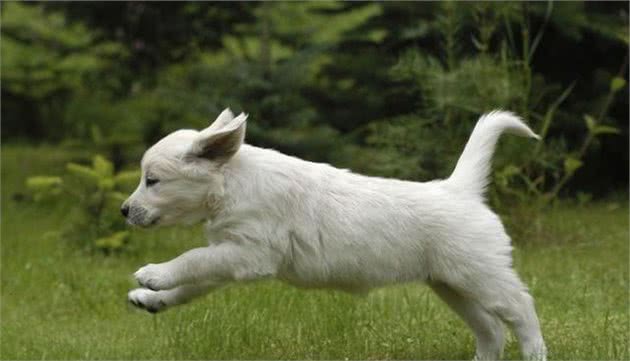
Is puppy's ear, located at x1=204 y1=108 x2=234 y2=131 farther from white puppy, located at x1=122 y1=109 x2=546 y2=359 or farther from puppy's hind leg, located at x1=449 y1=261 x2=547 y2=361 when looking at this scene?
puppy's hind leg, located at x1=449 y1=261 x2=547 y2=361

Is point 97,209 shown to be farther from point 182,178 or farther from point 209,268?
point 209,268

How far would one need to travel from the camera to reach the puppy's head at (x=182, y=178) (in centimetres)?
531

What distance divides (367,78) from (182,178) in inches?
290

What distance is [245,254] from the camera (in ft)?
17.1

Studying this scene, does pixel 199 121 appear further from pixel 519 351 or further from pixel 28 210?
pixel 519 351

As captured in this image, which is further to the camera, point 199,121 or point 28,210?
point 28,210

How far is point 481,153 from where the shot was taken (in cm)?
573

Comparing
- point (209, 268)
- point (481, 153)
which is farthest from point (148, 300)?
point (481, 153)

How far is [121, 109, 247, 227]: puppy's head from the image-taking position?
5.31 metres

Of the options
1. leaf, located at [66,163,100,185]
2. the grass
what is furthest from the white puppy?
leaf, located at [66,163,100,185]

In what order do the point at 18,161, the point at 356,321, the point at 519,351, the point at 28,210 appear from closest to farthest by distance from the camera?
the point at 519,351
the point at 356,321
the point at 28,210
the point at 18,161

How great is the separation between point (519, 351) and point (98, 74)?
9402 mm

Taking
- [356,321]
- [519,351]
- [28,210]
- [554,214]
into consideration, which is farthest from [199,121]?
[519,351]

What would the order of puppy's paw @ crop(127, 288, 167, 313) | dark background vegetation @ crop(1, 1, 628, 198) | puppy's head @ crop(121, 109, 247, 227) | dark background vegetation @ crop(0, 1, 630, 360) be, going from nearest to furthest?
puppy's head @ crop(121, 109, 247, 227) < puppy's paw @ crop(127, 288, 167, 313) < dark background vegetation @ crop(0, 1, 630, 360) < dark background vegetation @ crop(1, 1, 628, 198)
